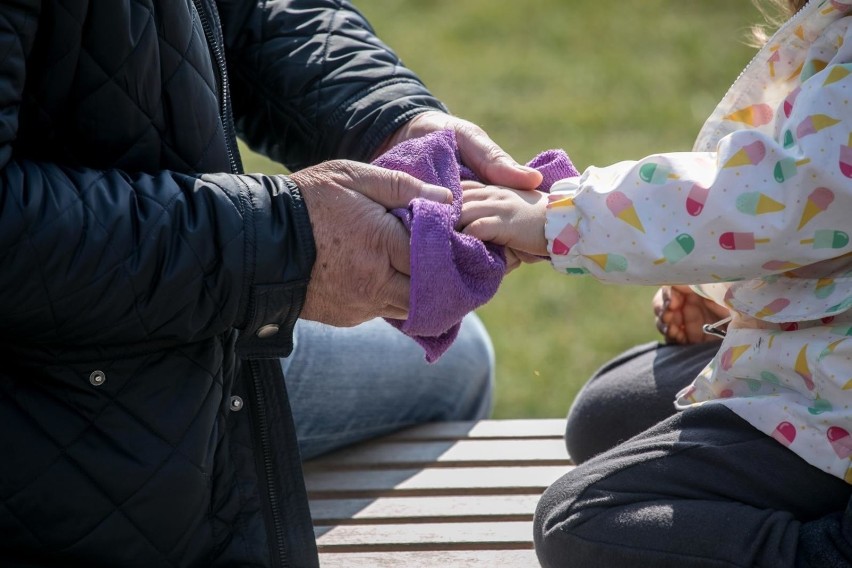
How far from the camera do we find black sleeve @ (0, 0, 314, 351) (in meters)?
1.58

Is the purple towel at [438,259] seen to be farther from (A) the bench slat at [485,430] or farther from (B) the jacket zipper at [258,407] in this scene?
(A) the bench slat at [485,430]

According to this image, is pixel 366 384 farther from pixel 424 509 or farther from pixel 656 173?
pixel 656 173

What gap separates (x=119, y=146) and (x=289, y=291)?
0.35 metres

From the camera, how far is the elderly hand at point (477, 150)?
2.06m

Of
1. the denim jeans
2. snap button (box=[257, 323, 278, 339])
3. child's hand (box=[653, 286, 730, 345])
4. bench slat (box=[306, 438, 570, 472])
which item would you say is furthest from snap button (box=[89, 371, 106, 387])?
child's hand (box=[653, 286, 730, 345])

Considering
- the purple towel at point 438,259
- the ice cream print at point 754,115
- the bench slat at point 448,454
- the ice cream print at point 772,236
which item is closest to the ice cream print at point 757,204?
the ice cream print at point 772,236

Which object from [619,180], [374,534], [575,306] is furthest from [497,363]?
[619,180]

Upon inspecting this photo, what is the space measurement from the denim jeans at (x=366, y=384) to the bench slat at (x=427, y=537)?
1.06 feet

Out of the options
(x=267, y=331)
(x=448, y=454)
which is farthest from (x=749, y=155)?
(x=448, y=454)

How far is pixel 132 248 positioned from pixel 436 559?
32.8 inches

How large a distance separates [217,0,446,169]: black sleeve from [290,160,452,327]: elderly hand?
0.39m

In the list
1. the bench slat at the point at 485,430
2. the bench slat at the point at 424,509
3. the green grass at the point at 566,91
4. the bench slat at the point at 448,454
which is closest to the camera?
the bench slat at the point at 424,509

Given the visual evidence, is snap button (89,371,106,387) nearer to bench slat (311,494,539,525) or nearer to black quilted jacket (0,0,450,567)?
black quilted jacket (0,0,450,567)

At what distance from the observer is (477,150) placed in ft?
7.00
